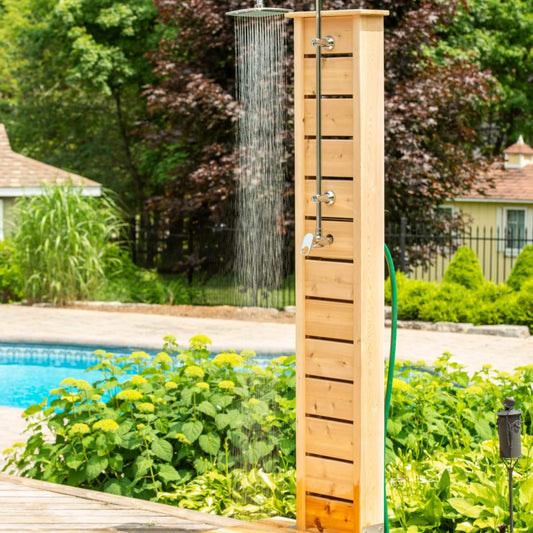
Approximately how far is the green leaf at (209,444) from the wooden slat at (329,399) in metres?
0.98

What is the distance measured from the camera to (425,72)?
1501cm

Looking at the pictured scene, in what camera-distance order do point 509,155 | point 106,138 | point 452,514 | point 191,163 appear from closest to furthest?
1. point 452,514
2. point 191,163
3. point 509,155
4. point 106,138

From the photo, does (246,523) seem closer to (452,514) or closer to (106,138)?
(452,514)

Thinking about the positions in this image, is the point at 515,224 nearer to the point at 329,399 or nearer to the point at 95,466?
the point at 95,466

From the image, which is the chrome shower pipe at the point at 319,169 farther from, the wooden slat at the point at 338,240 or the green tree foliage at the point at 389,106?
the green tree foliage at the point at 389,106

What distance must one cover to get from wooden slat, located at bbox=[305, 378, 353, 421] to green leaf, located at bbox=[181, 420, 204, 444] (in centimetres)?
98

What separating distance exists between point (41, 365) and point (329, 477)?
7369 millimetres

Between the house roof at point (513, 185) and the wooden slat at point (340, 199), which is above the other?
the house roof at point (513, 185)

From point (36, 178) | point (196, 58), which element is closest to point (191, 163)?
point (196, 58)

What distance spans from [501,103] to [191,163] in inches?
419

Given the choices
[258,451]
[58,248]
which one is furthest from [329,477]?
[58,248]

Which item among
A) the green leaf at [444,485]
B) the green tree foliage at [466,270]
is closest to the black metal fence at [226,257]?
the green tree foliage at [466,270]

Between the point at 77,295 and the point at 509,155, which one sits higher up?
the point at 509,155

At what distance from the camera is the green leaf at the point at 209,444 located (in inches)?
195
